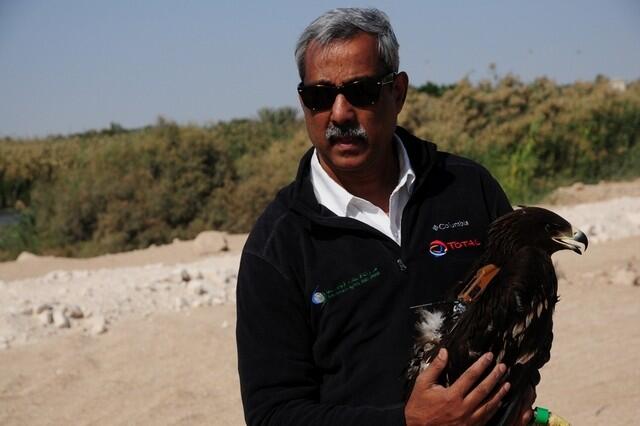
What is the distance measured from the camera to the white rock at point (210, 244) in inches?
567

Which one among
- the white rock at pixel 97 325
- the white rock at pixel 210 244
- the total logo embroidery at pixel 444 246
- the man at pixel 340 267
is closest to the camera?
the man at pixel 340 267

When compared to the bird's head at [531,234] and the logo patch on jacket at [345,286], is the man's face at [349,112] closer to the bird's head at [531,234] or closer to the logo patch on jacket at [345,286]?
the logo patch on jacket at [345,286]

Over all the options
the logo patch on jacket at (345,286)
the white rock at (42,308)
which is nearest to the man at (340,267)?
the logo patch on jacket at (345,286)

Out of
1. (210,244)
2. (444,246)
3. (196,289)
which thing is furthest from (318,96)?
(210,244)

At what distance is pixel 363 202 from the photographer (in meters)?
3.09

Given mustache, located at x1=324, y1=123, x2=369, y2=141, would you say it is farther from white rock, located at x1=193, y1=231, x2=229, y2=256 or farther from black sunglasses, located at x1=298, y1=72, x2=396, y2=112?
white rock, located at x1=193, y1=231, x2=229, y2=256

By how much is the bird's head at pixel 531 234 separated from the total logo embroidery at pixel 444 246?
22 cm

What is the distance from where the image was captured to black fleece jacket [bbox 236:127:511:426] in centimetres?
282

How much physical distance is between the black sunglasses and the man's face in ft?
0.05

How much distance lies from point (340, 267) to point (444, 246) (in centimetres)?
40

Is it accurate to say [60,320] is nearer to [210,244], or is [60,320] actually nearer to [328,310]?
[210,244]

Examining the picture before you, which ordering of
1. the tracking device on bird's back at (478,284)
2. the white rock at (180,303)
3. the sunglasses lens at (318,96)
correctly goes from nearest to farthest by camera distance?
the tracking device on bird's back at (478,284) → the sunglasses lens at (318,96) → the white rock at (180,303)

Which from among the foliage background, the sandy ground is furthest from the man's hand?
the foliage background

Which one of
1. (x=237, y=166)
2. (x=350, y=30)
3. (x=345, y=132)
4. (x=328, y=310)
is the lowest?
(x=237, y=166)
